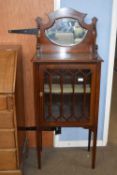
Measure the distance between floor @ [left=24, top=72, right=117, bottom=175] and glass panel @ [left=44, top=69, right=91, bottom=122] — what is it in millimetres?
466

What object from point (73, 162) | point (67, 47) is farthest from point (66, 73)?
point (73, 162)

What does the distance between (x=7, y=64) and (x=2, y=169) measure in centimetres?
76

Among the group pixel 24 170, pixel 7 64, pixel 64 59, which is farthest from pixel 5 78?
pixel 24 170

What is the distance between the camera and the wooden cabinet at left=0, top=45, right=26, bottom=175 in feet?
5.09

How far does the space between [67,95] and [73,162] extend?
66 cm

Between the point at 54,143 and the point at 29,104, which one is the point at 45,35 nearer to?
the point at 29,104

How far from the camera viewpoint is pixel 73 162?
2084mm

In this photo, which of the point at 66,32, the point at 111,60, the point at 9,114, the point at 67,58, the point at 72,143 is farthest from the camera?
the point at 72,143

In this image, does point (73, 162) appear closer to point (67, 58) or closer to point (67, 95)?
point (67, 95)

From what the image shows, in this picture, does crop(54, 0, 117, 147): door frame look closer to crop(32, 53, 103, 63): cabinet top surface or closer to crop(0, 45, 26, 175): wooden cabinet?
crop(32, 53, 103, 63): cabinet top surface

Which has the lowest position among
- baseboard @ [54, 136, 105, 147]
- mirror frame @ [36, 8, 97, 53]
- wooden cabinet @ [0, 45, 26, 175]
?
baseboard @ [54, 136, 105, 147]

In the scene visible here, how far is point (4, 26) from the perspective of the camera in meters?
1.90

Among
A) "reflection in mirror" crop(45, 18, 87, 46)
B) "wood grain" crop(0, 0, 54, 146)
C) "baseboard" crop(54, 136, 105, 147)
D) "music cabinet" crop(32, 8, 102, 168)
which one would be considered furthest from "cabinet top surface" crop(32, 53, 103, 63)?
"baseboard" crop(54, 136, 105, 147)

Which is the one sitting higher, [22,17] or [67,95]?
[22,17]
